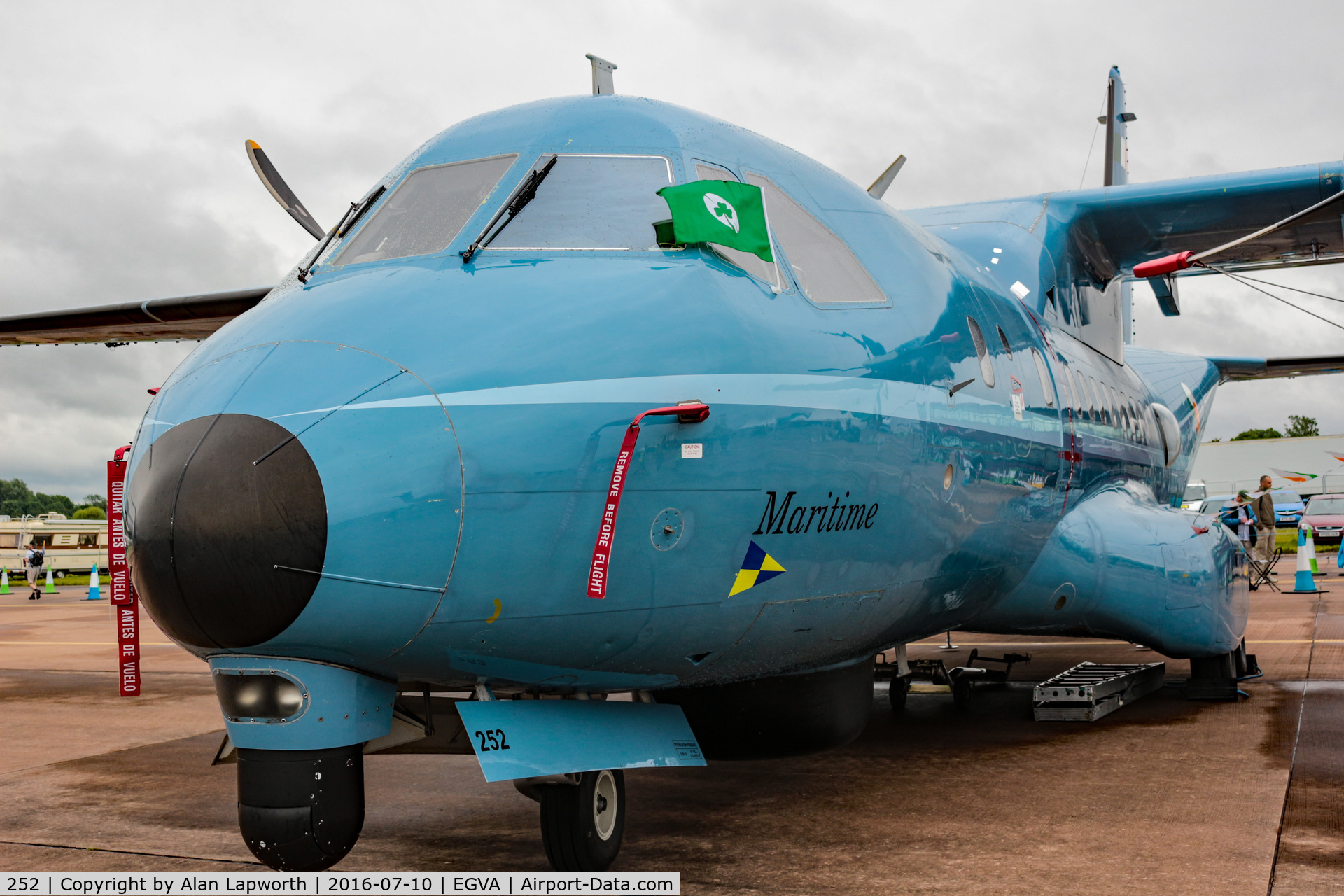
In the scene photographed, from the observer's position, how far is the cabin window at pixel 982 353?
5.49m

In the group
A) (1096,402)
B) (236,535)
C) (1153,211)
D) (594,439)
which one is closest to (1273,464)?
(1153,211)

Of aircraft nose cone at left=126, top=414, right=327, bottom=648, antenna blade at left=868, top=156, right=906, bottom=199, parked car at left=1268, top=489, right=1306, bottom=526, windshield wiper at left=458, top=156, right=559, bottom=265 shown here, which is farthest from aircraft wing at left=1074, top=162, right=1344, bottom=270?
parked car at left=1268, top=489, right=1306, bottom=526

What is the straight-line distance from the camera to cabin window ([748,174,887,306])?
445cm

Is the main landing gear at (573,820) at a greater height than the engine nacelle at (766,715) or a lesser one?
lesser

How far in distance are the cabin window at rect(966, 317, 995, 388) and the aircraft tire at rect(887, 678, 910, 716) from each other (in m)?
3.87

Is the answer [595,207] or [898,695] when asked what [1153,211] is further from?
[595,207]

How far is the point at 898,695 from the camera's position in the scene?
8.95 metres

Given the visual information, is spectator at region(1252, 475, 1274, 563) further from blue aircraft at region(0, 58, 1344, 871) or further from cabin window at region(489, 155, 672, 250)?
cabin window at region(489, 155, 672, 250)

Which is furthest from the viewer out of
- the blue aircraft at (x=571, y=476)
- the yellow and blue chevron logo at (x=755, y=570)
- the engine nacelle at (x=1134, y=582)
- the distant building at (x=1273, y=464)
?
the distant building at (x=1273, y=464)

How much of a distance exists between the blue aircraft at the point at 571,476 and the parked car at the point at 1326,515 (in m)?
33.9

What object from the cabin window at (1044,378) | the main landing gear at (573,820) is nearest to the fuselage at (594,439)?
the main landing gear at (573,820)

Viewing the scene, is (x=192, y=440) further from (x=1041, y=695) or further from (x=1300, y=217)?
(x=1041, y=695)

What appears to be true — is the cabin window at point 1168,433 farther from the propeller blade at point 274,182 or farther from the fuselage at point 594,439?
the propeller blade at point 274,182

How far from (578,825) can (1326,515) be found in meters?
36.7
